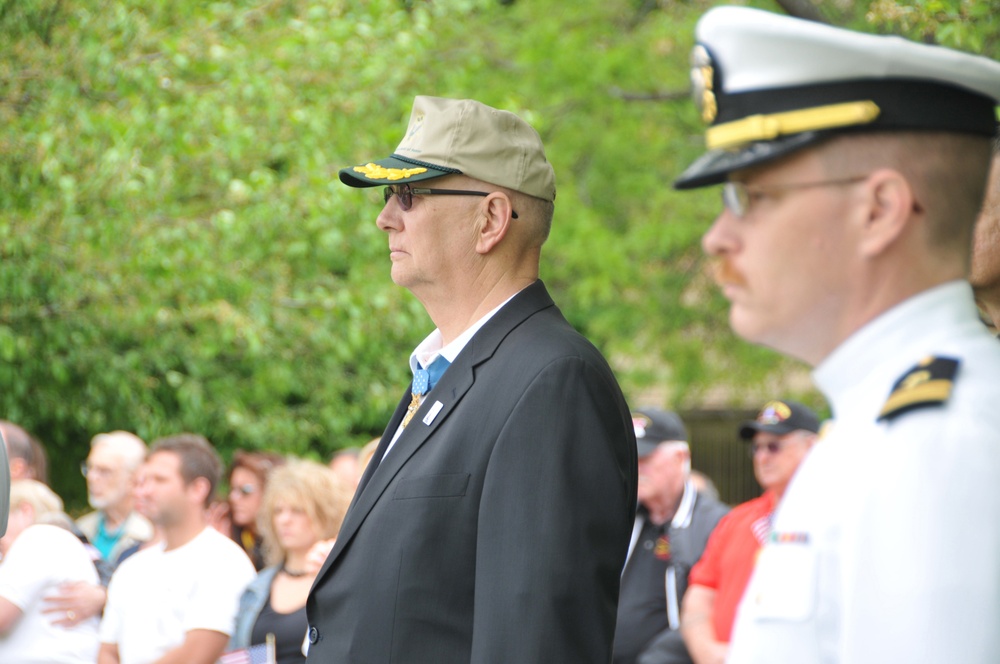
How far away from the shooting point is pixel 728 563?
549 centimetres

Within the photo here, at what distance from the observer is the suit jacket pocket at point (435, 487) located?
8.64 ft

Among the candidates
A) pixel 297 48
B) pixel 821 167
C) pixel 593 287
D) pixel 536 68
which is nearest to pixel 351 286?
pixel 297 48

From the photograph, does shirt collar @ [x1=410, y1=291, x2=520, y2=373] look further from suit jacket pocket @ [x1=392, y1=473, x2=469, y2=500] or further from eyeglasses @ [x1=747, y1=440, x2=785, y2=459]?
eyeglasses @ [x1=747, y1=440, x2=785, y2=459]

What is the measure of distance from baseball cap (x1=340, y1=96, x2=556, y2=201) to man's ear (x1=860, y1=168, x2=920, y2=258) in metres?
1.61

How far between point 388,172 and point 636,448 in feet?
2.94

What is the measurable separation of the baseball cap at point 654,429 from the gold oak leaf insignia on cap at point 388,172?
369 centimetres

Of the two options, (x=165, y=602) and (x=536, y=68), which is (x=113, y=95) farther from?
(x=536, y=68)

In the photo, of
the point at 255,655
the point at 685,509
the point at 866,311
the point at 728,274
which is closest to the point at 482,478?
the point at 728,274

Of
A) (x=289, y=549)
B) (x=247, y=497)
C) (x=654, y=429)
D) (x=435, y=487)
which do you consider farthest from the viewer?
(x=247, y=497)

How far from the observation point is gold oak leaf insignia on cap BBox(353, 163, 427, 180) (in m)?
2.97

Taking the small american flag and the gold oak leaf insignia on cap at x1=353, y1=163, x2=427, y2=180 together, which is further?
the small american flag

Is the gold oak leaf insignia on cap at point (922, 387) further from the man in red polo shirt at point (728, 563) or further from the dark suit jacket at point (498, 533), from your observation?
the man in red polo shirt at point (728, 563)

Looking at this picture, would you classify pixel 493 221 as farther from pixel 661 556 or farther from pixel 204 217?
pixel 204 217

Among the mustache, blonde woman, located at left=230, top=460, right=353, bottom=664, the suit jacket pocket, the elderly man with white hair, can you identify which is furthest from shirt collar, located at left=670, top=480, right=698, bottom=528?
the mustache
